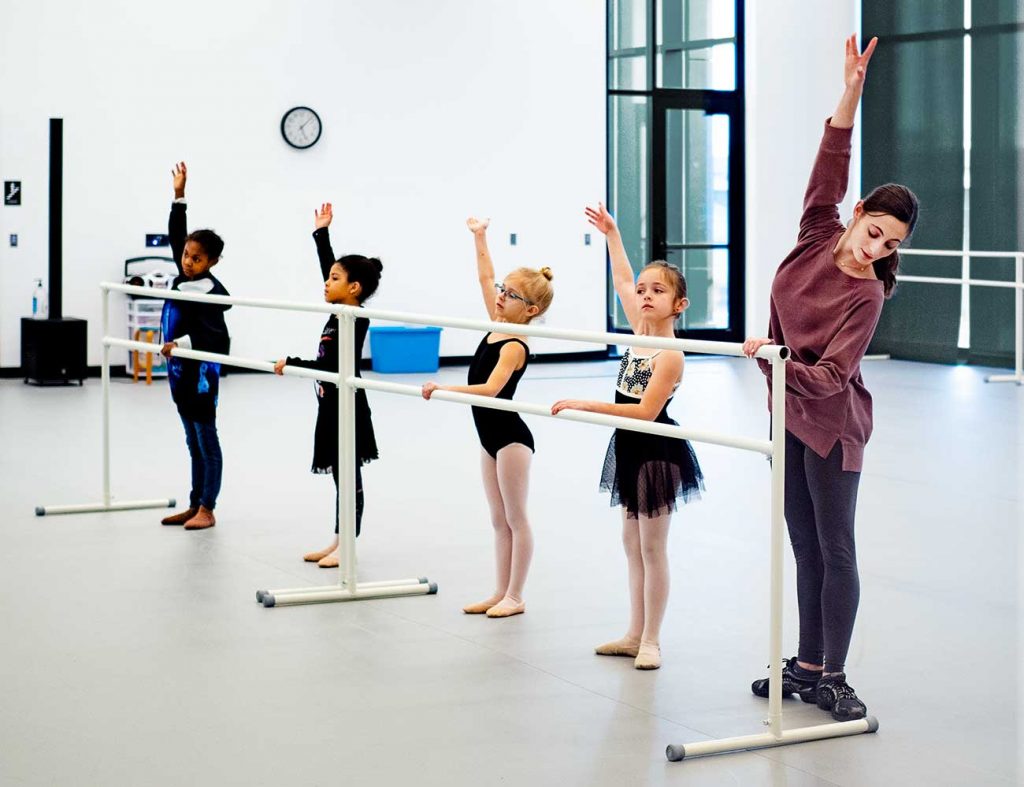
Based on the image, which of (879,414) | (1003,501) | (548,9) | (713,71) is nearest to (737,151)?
(713,71)

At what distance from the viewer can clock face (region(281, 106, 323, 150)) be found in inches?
435

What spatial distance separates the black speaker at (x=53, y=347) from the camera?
32.4ft

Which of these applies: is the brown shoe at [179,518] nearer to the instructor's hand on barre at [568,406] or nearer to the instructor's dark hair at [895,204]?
the instructor's hand on barre at [568,406]

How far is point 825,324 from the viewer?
3213 mm

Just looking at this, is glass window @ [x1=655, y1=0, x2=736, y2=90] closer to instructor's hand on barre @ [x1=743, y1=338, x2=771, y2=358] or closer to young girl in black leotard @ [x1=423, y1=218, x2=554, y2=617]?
young girl in black leotard @ [x1=423, y1=218, x2=554, y2=617]

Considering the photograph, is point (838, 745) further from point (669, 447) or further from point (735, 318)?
point (735, 318)

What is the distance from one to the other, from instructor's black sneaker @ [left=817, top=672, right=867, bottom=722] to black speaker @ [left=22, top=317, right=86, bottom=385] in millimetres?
7674

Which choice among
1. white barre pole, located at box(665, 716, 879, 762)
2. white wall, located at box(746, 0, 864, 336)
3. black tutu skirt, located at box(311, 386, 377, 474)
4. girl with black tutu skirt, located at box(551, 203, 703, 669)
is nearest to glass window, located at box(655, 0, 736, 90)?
white wall, located at box(746, 0, 864, 336)

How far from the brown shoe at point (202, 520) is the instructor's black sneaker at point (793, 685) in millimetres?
2651

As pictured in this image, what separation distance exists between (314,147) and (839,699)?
869 centimetres

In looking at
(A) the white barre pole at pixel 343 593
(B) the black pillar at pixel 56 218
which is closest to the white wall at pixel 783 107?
(B) the black pillar at pixel 56 218

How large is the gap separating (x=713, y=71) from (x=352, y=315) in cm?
930

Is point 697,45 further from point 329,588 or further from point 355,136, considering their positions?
point 329,588

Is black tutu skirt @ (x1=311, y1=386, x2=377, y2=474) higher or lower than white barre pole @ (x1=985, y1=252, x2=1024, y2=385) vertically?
lower
